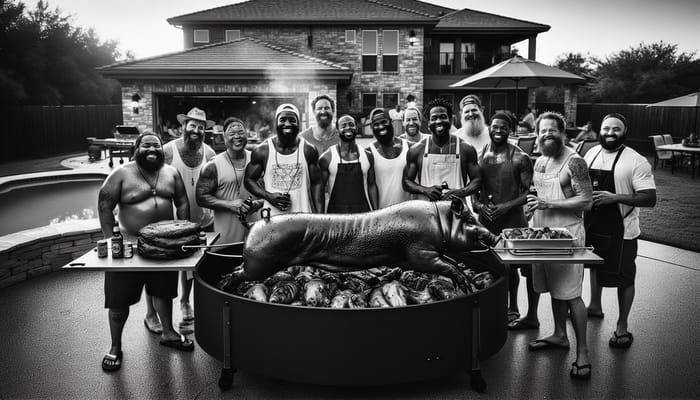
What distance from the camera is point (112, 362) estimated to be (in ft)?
15.5

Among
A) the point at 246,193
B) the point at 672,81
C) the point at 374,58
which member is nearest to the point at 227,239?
the point at 246,193

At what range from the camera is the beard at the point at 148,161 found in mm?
4945

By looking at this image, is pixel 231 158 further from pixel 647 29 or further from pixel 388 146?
pixel 647 29

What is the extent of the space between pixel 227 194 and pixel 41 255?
315 centimetres

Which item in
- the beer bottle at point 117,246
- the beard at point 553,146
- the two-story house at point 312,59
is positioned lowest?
the beer bottle at point 117,246

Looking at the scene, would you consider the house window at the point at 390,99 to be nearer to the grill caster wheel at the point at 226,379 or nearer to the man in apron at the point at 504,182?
the man in apron at the point at 504,182

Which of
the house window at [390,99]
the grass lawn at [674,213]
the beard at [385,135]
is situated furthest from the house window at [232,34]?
the beard at [385,135]

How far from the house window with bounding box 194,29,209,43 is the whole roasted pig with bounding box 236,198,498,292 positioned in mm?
23671

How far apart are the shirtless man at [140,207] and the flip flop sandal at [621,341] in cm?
371

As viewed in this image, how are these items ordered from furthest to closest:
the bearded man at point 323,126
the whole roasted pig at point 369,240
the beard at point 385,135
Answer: the bearded man at point 323,126, the beard at point 385,135, the whole roasted pig at point 369,240

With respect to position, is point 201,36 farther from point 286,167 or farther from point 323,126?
point 286,167

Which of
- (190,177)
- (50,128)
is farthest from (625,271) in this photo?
(50,128)

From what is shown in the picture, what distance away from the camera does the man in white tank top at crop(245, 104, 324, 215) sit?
5.43m

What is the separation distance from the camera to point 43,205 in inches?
477
